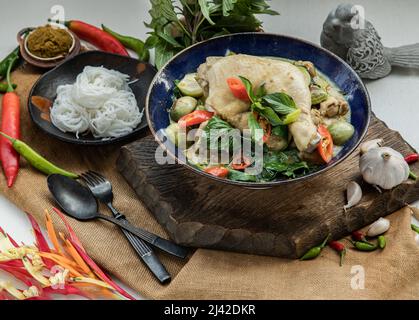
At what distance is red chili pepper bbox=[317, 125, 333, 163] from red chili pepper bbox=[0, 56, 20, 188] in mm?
1946

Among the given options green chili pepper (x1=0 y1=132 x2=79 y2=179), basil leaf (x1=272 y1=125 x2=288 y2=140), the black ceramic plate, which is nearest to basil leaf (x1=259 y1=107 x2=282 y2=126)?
basil leaf (x1=272 y1=125 x2=288 y2=140)

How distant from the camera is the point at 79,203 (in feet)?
14.7

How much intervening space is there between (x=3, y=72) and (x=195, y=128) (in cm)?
192

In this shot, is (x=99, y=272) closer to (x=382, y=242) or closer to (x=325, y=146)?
(x=325, y=146)

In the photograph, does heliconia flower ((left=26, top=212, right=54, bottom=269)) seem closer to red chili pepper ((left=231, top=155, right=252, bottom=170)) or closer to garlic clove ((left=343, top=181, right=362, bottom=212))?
red chili pepper ((left=231, top=155, right=252, bottom=170))

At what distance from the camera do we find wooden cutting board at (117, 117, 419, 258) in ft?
13.5

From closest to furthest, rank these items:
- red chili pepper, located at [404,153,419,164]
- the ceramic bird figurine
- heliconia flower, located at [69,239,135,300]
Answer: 1. heliconia flower, located at [69,239,135,300]
2. red chili pepper, located at [404,153,419,164]
3. the ceramic bird figurine

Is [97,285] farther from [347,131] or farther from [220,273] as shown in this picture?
[347,131]

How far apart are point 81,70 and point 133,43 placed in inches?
22.5

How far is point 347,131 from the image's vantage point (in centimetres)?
415

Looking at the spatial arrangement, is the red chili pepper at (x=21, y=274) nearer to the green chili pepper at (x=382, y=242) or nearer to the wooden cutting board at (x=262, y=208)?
the wooden cutting board at (x=262, y=208)

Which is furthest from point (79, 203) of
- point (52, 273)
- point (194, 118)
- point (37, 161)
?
point (194, 118)

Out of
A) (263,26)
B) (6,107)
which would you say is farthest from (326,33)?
(6,107)

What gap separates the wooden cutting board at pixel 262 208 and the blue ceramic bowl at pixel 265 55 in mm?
271
